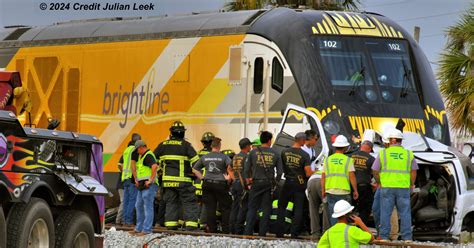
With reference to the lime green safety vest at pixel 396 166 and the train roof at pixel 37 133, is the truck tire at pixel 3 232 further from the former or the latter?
the lime green safety vest at pixel 396 166

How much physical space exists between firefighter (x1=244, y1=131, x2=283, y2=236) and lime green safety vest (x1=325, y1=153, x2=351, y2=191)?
1.73 metres

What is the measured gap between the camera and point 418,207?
790 inches

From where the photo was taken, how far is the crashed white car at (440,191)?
1967 centimetres

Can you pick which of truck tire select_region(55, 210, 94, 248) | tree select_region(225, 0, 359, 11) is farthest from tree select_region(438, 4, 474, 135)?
truck tire select_region(55, 210, 94, 248)

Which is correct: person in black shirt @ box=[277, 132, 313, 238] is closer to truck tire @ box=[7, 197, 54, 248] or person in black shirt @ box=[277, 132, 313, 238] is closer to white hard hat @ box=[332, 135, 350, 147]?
white hard hat @ box=[332, 135, 350, 147]

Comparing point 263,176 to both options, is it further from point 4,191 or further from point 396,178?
point 4,191

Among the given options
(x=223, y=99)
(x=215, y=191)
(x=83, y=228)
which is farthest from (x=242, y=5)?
(x=83, y=228)

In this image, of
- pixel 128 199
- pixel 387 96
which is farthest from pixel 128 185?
pixel 387 96

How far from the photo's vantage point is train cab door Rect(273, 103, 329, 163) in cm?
2125

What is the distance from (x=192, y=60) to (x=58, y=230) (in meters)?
10.5

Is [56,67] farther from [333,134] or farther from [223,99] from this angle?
[333,134]

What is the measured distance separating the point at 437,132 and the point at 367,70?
1.71m

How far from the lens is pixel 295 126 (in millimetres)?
21656

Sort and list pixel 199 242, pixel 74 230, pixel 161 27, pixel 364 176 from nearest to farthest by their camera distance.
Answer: pixel 74 230
pixel 199 242
pixel 364 176
pixel 161 27
